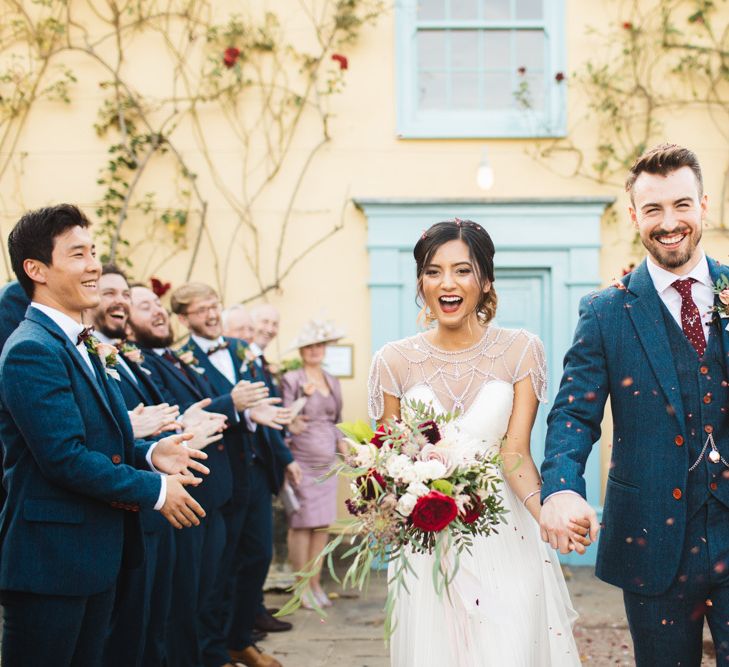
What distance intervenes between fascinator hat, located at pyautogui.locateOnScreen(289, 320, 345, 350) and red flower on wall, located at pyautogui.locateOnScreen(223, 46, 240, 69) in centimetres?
232

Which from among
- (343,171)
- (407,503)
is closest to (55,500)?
(407,503)

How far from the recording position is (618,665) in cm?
485

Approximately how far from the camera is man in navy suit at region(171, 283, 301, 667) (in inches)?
194

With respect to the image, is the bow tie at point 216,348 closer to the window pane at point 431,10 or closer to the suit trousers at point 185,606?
the suit trousers at point 185,606

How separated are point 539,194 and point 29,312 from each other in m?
5.28

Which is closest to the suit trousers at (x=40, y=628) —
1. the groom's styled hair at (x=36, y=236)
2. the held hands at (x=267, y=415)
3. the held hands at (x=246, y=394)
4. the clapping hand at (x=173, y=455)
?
the clapping hand at (x=173, y=455)

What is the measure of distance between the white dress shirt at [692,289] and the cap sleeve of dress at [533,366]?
0.56 metres

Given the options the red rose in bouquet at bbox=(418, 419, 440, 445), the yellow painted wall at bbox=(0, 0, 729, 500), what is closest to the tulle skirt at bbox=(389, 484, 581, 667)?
the red rose in bouquet at bbox=(418, 419, 440, 445)

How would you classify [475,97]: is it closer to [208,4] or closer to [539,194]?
[539,194]

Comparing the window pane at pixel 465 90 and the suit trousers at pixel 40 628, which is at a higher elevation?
the window pane at pixel 465 90

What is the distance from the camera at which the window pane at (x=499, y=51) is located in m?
7.46

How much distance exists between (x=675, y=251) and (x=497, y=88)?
16.8ft

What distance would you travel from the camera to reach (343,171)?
732 centimetres

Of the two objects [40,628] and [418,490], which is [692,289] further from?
[40,628]
